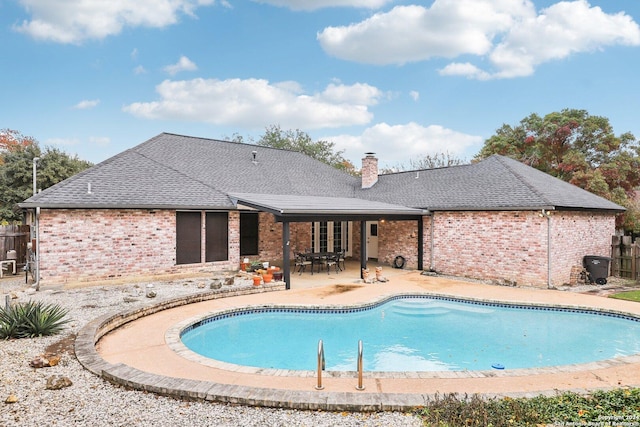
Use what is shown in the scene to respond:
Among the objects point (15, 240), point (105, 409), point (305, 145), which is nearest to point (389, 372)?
point (105, 409)

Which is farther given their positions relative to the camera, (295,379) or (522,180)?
(522,180)

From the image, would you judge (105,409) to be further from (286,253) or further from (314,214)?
(314,214)

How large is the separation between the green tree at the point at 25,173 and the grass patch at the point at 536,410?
26581mm

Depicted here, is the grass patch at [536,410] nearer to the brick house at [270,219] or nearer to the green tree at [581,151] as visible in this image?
the brick house at [270,219]

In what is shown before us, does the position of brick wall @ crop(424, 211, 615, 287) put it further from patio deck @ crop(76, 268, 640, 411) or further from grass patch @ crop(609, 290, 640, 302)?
patio deck @ crop(76, 268, 640, 411)

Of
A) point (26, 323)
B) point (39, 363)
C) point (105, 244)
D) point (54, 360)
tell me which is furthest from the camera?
point (105, 244)

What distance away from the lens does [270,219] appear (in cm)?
1594

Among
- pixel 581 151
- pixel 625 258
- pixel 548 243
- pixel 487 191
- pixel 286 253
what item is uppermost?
pixel 581 151

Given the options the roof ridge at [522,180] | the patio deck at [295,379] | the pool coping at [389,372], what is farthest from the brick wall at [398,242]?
the patio deck at [295,379]

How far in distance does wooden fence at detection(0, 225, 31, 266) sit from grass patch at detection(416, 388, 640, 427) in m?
16.1

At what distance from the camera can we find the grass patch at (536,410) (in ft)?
12.1

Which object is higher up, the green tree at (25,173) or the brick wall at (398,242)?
the green tree at (25,173)

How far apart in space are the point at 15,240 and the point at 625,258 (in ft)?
77.5

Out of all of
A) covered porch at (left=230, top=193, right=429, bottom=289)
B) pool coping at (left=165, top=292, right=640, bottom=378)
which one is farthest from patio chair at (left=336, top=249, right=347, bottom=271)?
pool coping at (left=165, top=292, right=640, bottom=378)
